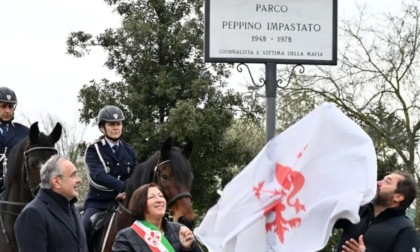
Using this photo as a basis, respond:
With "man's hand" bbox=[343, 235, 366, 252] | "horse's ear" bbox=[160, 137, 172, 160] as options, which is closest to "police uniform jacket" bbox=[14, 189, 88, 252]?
"man's hand" bbox=[343, 235, 366, 252]

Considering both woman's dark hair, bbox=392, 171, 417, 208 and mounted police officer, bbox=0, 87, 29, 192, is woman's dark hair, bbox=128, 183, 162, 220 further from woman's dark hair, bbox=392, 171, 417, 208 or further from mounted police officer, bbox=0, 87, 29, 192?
mounted police officer, bbox=0, 87, 29, 192

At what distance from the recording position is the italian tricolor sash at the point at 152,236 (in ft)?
21.1

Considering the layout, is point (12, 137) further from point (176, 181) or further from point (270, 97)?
point (270, 97)

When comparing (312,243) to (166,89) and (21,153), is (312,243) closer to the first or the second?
(21,153)

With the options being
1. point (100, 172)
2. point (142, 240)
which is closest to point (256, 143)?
point (100, 172)

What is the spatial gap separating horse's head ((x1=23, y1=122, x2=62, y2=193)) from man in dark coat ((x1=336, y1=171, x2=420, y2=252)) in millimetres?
4119

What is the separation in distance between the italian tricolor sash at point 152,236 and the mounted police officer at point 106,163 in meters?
3.87

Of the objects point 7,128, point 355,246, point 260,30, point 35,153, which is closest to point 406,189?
point 355,246

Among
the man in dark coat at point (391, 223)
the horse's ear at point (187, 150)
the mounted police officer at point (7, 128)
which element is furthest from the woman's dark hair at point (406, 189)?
the mounted police officer at point (7, 128)

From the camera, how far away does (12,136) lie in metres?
11.3

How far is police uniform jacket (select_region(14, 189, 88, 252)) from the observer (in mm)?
7059

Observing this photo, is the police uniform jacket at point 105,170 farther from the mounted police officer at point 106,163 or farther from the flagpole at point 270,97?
the flagpole at point 270,97

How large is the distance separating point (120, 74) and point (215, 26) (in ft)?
67.0

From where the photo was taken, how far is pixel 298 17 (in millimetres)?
10227
